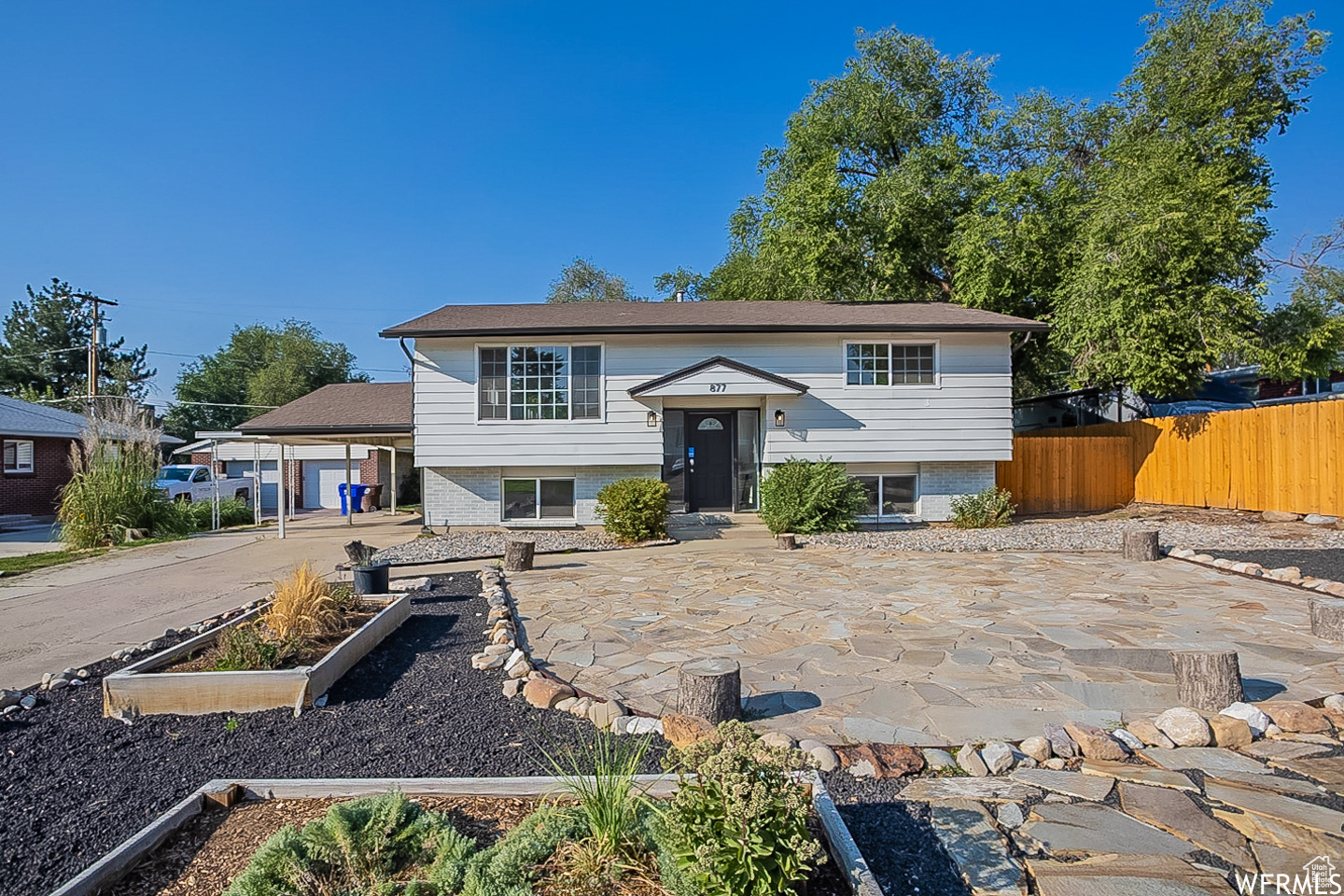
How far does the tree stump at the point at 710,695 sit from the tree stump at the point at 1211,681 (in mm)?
2592

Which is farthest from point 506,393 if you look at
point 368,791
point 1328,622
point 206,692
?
point 1328,622

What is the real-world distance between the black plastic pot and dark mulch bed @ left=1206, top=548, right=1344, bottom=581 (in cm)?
985

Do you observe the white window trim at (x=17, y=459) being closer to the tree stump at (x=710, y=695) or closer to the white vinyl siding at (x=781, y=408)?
the white vinyl siding at (x=781, y=408)

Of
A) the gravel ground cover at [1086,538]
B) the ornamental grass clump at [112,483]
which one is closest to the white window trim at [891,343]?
the gravel ground cover at [1086,538]

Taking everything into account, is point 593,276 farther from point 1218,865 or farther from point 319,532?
point 1218,865

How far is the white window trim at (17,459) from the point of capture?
19938mm

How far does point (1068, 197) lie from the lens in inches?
693

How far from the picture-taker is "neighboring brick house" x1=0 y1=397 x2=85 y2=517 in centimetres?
1967

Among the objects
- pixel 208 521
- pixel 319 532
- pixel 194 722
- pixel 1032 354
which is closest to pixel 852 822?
pixel 194 722

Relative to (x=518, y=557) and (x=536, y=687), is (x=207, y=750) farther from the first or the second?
(x=518, y=557)

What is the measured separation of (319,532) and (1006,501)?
46.6 ft

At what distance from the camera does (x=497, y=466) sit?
1337 cm

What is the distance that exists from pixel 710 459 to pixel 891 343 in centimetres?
420

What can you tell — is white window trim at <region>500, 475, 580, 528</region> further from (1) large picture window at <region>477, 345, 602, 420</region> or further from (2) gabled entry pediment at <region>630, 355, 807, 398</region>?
(2) gabled entry pediment at <region>630, 355, 807, 398</region>
